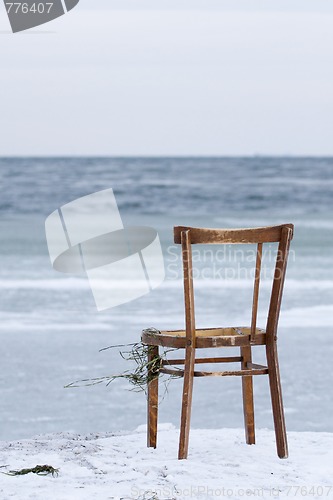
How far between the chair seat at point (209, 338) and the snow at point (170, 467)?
1.36 feet

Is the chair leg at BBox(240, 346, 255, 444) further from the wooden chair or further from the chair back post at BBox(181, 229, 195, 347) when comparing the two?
the chair back post at BBox(181, 229, 195, 347)

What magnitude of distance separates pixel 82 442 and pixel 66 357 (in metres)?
2.25

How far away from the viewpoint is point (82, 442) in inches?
146

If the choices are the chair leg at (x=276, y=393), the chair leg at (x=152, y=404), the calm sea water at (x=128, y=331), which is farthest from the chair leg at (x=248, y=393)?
the calm sea water at (x=128, y=331)

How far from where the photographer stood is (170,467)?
3.18 meters

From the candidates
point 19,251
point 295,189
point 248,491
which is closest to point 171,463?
point 248,491

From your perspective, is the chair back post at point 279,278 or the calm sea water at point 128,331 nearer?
the chair back post at point 279,278

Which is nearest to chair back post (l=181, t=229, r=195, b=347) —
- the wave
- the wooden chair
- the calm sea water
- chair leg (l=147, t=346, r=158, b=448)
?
the wooden chair

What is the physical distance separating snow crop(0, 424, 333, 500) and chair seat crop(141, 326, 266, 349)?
41 cm

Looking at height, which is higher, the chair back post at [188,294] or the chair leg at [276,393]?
the chair back post at [188,294]

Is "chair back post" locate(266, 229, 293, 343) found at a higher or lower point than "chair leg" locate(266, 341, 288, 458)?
higher

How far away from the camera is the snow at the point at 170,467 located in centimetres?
291

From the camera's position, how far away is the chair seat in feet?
10.7

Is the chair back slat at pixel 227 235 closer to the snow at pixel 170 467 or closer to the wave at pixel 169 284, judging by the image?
the snow at pixel 170 467
